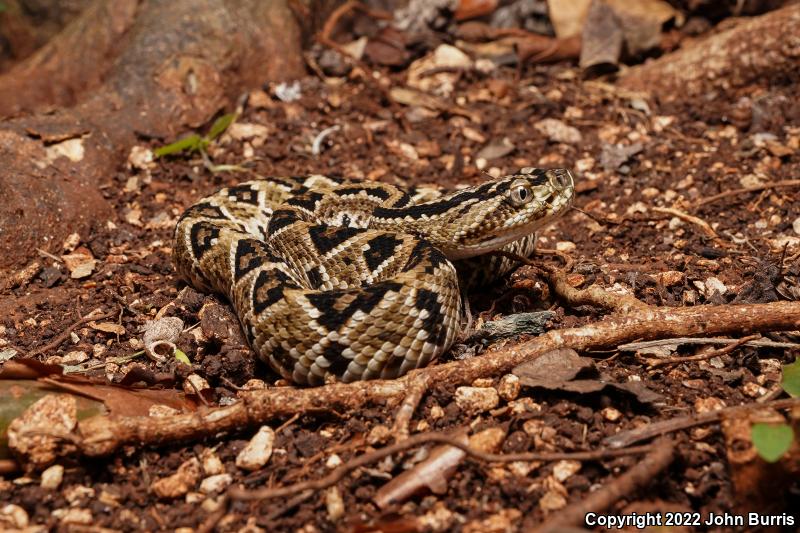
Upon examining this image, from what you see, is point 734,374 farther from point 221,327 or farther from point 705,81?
point 705,81

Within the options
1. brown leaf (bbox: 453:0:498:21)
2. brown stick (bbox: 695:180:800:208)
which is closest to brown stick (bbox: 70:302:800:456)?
brown stick (bbox: 695:180:800:208)

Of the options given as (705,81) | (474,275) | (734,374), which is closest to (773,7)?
(705,81)

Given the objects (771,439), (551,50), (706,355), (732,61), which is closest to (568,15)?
(551,50)

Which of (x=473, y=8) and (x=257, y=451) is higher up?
(x=473, y=8)

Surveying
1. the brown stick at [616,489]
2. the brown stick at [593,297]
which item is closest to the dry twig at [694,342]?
the brown stick at [593,297]

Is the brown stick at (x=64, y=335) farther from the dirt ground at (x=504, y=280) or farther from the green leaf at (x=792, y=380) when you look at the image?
the green leaf at (x=792, y=380)

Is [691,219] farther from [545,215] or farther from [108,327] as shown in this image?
[108,327]
